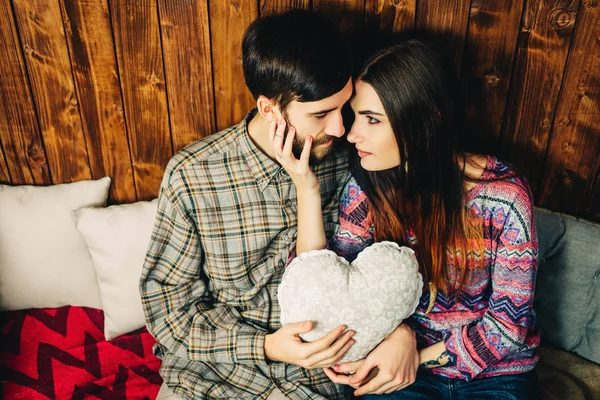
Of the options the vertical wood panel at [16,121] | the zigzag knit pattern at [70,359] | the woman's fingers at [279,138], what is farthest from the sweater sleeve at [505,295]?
the vertical wood panel at [16,121]

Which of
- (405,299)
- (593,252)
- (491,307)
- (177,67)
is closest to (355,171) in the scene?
(405,299)

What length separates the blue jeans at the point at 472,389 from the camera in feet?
4.29

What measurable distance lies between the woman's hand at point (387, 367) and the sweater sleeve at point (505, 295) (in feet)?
0.42

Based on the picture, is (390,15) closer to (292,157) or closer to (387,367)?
(292,157)

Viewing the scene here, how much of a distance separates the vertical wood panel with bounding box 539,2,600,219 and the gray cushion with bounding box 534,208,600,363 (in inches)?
5.8

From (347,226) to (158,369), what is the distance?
701 millimetres

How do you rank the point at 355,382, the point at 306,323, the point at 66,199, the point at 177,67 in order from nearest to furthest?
the point at 306,323 < the point at 355,382 < the point at 177,67 < the point at 66,199

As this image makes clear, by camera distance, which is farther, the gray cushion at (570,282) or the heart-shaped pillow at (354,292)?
the gray cushion at (570,282)

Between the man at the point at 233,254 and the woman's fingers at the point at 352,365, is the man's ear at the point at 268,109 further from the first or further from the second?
the woman's fingers at the point at 352,365

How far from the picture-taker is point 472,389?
1334mm

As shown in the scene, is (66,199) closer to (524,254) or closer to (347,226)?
(347,226)

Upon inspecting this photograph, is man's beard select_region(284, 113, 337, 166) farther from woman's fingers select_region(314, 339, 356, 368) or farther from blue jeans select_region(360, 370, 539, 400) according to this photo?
blue jeans select_region(360, 370, 539, 400)

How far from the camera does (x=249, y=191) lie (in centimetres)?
139

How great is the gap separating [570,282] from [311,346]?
2.77ft
